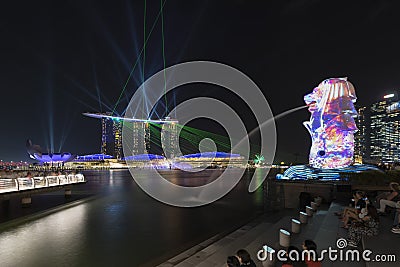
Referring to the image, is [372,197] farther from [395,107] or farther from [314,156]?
[395,107]

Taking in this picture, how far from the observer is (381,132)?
163 meters

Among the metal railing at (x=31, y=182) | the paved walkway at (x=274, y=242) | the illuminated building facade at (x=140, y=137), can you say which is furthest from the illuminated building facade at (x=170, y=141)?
the paved walkway at (x=274, y=242)

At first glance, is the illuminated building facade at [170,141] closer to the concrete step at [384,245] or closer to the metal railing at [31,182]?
the metal railing at [31,182]

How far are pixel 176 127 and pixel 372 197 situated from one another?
133 metres

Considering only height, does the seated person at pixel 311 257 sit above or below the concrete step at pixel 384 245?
above

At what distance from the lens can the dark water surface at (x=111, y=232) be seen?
815 cm

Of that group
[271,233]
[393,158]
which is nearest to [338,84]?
[271,233]

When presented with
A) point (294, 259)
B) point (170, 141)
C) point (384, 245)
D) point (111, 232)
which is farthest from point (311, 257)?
point (170, 141)

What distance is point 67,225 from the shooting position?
39.8 feet

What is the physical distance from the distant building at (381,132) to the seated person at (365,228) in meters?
155

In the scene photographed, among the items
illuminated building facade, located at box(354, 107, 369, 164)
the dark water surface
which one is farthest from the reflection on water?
illuminated building facade, located at box(354, 107, 369, 164)

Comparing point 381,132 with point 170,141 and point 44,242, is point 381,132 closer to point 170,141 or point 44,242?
point 170,141

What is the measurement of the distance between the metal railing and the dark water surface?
1143mm

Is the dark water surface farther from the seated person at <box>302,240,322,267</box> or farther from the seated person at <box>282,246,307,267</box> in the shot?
the seated person at <box>302,240,322,267</box>
